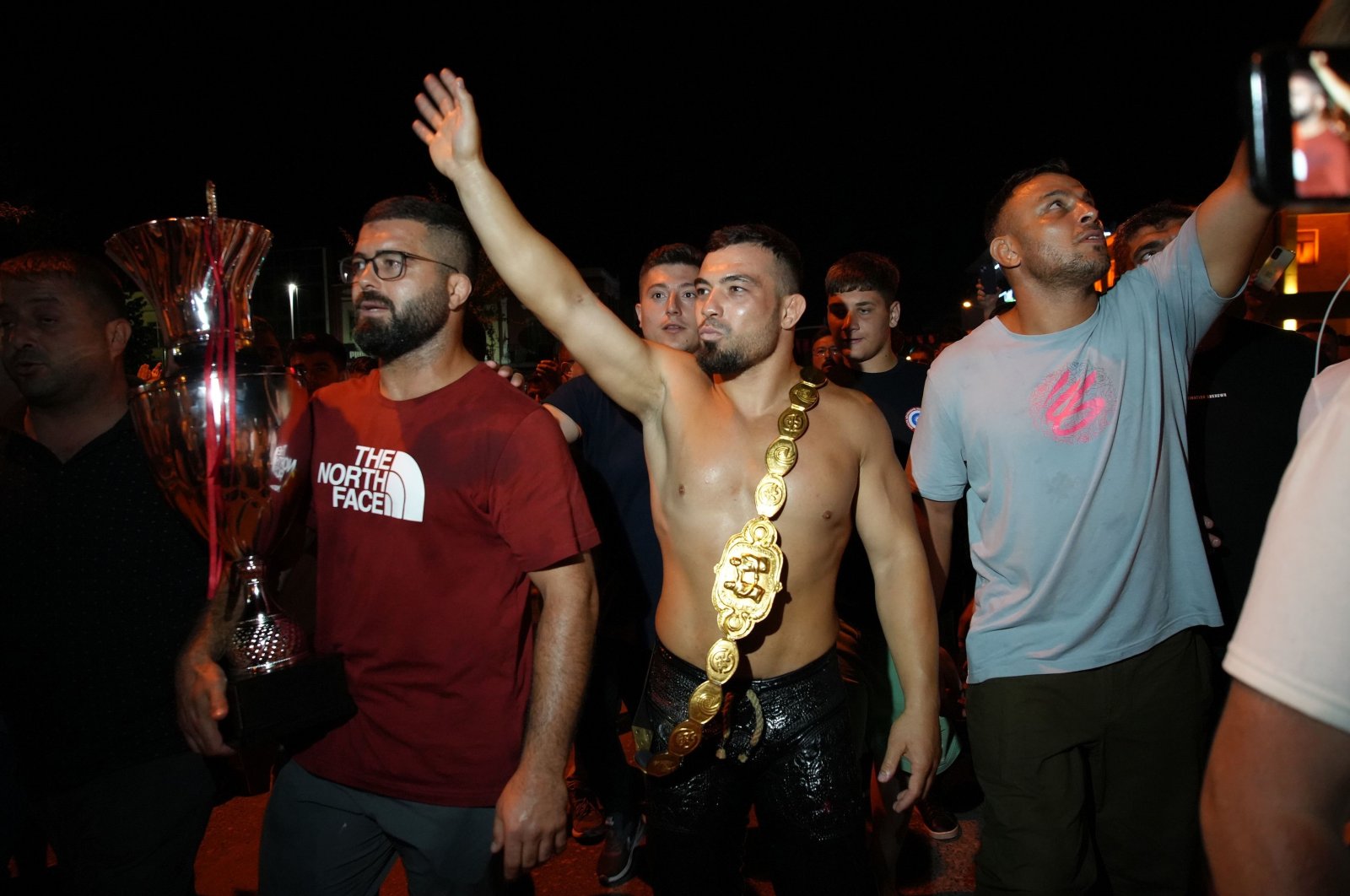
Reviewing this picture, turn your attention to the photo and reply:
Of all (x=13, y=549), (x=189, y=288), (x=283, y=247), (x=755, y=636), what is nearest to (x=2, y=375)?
(x=13, y=549)

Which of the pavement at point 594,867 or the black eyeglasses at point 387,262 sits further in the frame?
the pavement at point 594,867

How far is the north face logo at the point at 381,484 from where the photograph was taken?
7.47ft

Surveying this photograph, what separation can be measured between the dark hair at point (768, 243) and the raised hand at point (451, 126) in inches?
41.2

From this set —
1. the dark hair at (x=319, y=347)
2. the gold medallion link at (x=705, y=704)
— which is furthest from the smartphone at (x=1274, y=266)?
the dark hair at (x=319, y=347)

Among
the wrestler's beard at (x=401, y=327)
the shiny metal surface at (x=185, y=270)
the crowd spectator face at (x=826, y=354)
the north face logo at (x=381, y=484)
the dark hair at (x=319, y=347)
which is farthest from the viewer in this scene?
the dark hair at (x=319, y=347)

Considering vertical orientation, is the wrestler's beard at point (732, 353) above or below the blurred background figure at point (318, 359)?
above

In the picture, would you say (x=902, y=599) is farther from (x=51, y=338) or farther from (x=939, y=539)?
(x=51, y=338)

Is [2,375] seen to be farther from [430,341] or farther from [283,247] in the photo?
[283,247]

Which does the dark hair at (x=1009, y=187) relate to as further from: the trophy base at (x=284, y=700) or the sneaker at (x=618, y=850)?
the sneaker at (x=618, y=850)

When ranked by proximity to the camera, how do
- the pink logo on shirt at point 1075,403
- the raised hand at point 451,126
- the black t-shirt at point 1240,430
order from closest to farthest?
the raised hand at point 451,126 < the pink logo on shirt at point 1075,403 < the black t-shirt at point 1240,430

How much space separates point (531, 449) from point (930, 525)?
1.71m

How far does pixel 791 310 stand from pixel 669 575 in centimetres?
114

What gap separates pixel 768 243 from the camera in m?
2.90

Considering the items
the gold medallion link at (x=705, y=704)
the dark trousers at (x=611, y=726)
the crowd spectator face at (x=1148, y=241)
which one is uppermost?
the crowd spectator face at (x=1148, y=241)
